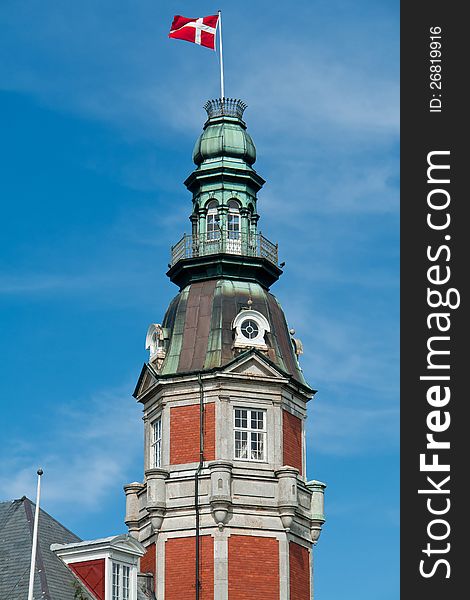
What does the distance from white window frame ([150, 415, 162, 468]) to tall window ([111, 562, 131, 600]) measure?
8372 millimetres

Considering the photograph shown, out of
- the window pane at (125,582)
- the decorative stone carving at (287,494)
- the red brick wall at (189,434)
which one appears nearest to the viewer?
the window pane at (125,582)

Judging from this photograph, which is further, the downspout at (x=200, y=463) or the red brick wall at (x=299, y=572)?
the red brick wall at (x=299, y=572)

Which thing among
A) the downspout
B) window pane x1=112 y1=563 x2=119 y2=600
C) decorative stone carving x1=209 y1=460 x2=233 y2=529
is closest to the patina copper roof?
the downspout

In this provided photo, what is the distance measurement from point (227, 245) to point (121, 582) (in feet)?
59.1

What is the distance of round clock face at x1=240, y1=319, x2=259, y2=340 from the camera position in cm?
6762

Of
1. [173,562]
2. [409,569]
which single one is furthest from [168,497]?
[409,569]

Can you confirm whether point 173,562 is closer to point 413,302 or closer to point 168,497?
point 168,497

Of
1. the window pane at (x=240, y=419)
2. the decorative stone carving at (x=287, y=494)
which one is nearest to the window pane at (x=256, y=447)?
the window pane at (x=240, y=419)

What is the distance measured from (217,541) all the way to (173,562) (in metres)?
2.21

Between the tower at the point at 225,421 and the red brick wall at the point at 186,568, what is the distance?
0.05 metres

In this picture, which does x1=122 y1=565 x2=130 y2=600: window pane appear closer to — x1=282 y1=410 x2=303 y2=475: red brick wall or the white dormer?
the white dormer

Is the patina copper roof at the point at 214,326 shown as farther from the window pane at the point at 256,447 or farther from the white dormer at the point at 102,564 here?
the white dormer at the point at 102,564

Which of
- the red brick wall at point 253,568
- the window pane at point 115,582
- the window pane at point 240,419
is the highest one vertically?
the window pane at point 240,419

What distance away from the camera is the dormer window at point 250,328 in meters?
67.4
